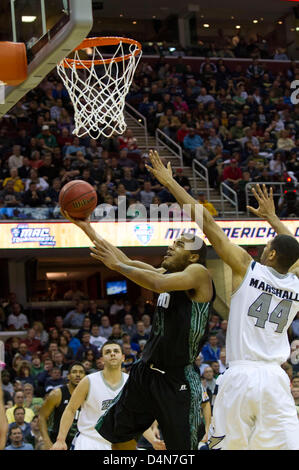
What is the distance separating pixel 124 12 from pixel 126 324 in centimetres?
1279

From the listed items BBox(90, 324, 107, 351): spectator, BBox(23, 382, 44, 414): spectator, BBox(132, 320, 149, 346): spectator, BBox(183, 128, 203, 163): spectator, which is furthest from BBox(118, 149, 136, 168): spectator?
BBox(23, 382, 44, 414): spectator

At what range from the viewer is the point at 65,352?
1291 cm

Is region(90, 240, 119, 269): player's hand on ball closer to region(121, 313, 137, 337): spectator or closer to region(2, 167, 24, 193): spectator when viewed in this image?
region(121, 313, 137, 337): spectator

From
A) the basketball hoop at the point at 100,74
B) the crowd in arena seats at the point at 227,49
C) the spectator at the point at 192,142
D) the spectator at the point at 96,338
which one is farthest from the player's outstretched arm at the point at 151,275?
the crowd in arena seats at the point at 227,49

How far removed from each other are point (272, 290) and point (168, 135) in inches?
544

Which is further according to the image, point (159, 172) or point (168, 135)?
point (168, 135)

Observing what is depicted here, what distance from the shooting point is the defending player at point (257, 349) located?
15.7 ft

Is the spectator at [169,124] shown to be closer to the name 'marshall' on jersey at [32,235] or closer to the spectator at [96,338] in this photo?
the name 'marshall' on jersey at [32,235]

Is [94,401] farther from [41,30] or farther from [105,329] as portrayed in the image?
[105,329]

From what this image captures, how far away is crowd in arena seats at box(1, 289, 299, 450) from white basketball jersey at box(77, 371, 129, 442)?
9.16ft

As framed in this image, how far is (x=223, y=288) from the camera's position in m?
17.1

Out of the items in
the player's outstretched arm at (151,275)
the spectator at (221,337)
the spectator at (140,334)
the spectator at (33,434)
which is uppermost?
the player's outstretched arm at (151,275)

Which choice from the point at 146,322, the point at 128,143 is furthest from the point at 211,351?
the point at 128,143

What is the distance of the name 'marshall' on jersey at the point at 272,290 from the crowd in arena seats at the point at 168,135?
30.3 feet
